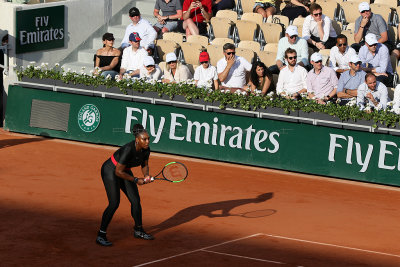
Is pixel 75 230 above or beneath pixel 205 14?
beneath

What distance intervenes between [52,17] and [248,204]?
32.6 feet

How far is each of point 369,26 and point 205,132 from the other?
186 inches

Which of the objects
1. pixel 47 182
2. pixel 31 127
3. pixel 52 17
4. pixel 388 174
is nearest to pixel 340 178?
pixel 388 174

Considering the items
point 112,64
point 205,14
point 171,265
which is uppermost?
point 205,14

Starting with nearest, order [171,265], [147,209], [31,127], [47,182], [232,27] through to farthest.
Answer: [171,265] → [147,209] → [47,182] → [31,127] → [232,27]

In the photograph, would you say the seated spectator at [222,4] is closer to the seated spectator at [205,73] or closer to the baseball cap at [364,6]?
the seated spectator at [205,73]

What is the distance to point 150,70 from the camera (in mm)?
19875

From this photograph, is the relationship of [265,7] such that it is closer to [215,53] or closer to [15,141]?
[215,53]

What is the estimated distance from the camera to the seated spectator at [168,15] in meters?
22.8

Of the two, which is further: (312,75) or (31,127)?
(31,127)

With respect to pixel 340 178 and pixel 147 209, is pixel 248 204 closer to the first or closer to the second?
pixel 147 209

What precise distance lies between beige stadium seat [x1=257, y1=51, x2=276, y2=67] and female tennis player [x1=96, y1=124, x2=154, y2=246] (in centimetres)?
855

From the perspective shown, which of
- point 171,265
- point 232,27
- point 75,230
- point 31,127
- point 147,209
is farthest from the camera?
point 232,27

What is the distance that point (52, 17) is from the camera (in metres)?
23.1
